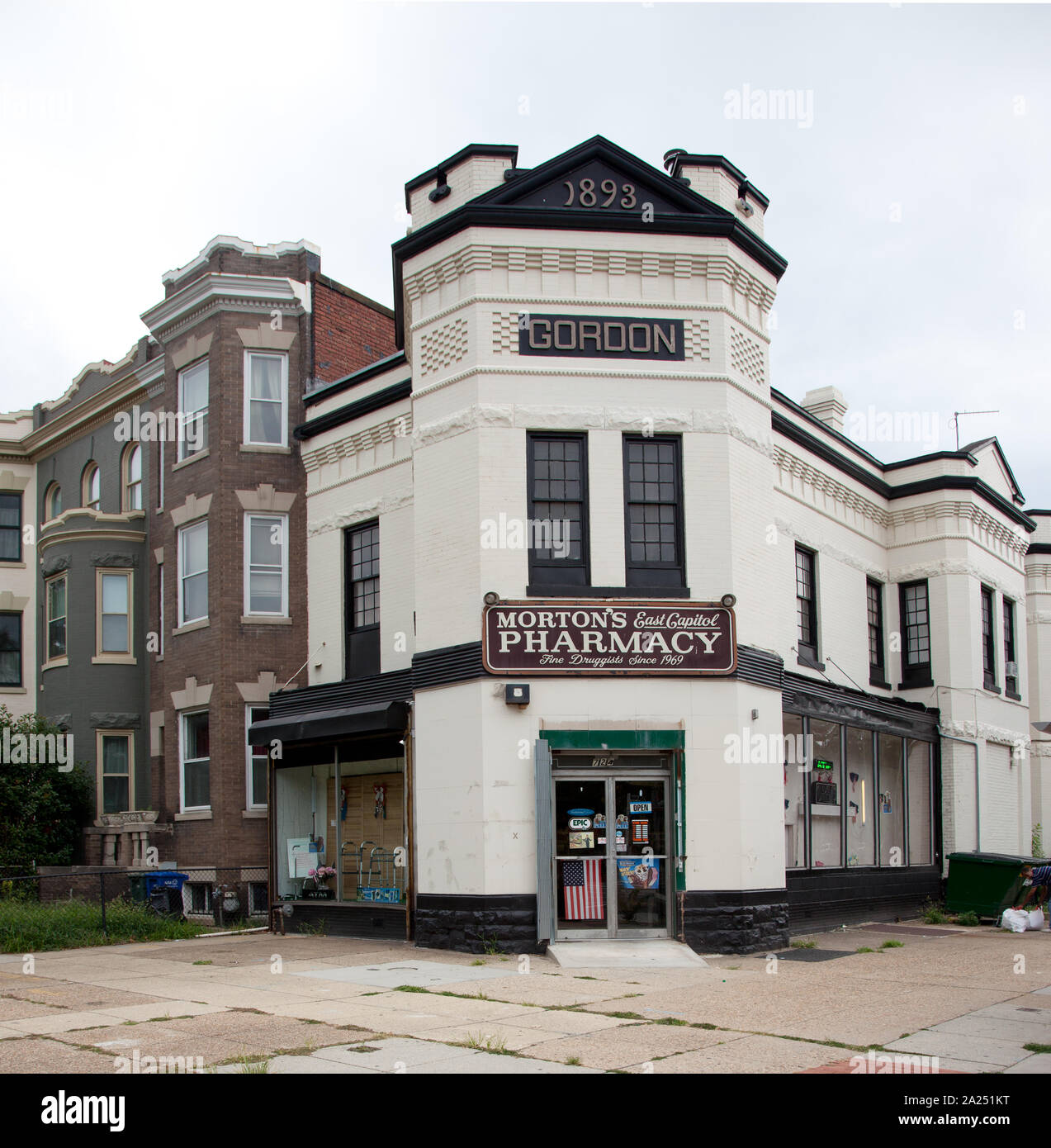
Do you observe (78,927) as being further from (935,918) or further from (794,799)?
(935,918)

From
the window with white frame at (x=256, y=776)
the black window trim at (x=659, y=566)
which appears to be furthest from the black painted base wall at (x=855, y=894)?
the window with white frame at (x=256, y=776)

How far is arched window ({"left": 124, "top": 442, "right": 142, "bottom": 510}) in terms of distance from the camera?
26438 millimetres

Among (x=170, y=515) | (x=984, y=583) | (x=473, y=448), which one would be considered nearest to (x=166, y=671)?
(x=170, y=515)

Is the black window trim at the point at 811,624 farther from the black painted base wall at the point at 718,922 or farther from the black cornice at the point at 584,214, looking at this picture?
the black cornice at the point at 584,214

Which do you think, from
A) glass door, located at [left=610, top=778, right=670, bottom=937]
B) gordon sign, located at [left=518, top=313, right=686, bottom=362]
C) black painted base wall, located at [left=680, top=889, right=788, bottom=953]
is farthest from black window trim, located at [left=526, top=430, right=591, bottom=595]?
black painted base wall, located at [left=680, top=889, right=788, bottom=953]

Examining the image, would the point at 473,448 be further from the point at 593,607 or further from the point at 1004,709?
the point at 1004,709

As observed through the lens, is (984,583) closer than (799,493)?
No

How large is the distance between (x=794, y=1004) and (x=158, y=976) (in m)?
7.31

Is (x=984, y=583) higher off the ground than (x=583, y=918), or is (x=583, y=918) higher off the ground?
(x=984, y=583)

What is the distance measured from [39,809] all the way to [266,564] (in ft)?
23.0

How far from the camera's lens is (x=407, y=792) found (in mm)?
17531

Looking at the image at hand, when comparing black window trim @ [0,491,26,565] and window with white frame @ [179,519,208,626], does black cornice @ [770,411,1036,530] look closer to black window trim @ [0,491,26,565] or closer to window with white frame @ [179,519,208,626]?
window with white frame @ [179,519,208,626]

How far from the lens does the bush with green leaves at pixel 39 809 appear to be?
23469 millimetres

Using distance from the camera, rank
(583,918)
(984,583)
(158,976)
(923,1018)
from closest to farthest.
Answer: (923,1018) < (158,976) < (583,918) < (984,583)
